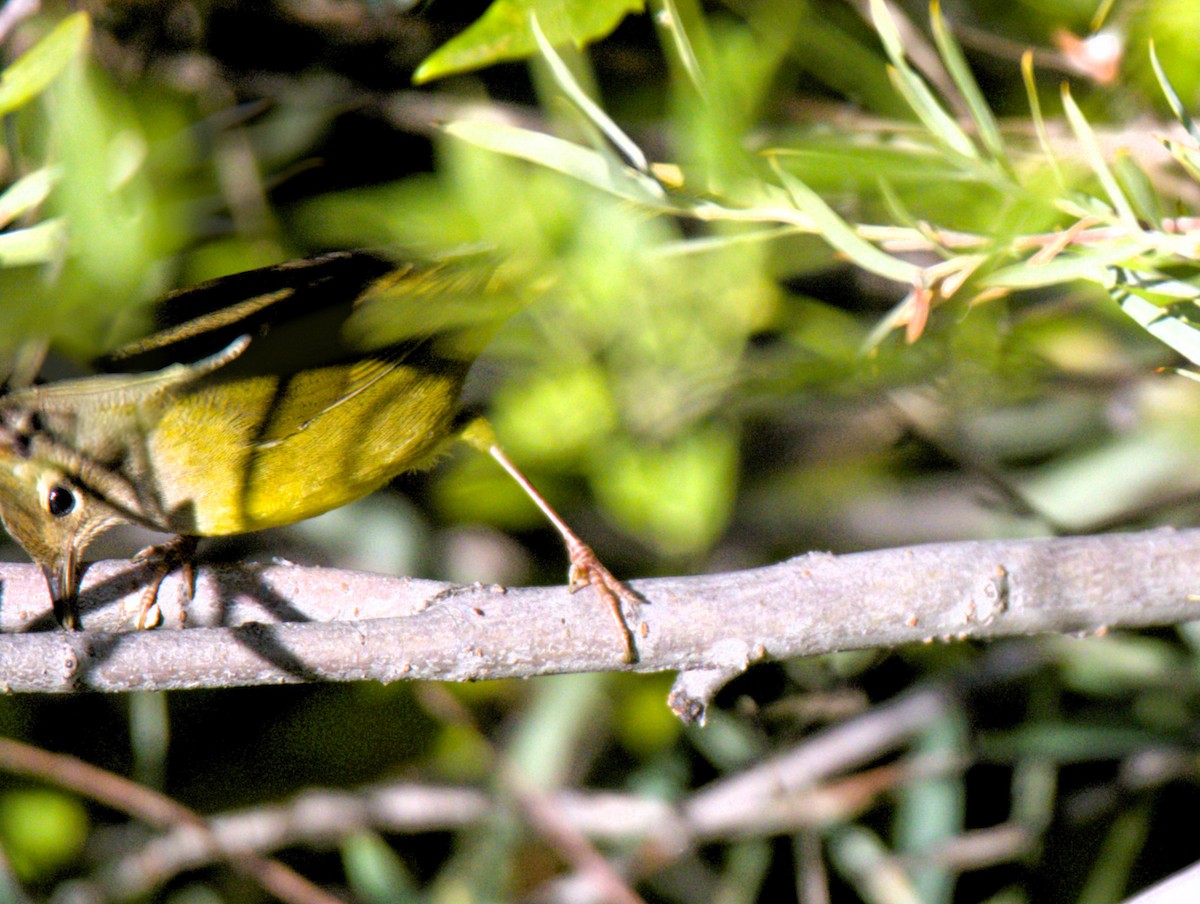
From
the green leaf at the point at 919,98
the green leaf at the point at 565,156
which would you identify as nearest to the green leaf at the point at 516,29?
the green leaf at the point at 565,156

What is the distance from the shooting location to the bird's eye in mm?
2145

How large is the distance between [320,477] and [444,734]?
43.1 inches

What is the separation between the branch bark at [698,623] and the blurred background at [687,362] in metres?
0.20

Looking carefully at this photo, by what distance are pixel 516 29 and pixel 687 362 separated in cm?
44

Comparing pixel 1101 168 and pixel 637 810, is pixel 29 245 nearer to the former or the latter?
pixel 1101 168

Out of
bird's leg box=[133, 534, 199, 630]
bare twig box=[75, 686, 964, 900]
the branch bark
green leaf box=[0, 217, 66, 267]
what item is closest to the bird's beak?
bird's leg box=[133, 534, 199, 630]

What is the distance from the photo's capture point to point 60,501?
2.17 m

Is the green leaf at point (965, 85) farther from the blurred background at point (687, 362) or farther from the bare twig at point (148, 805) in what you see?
the bare twig at point (148, 805)

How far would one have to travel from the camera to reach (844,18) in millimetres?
2695

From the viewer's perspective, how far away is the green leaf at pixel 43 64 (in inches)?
52.4

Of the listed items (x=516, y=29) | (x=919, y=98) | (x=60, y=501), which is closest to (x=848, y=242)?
(x=919, y=98)

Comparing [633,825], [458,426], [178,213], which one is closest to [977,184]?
[178,213]

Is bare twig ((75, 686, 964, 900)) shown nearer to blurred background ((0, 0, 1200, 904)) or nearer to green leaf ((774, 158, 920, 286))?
blurred background ((0, 0, 1200, 904))

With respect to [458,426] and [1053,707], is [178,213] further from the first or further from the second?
[1053,707]
